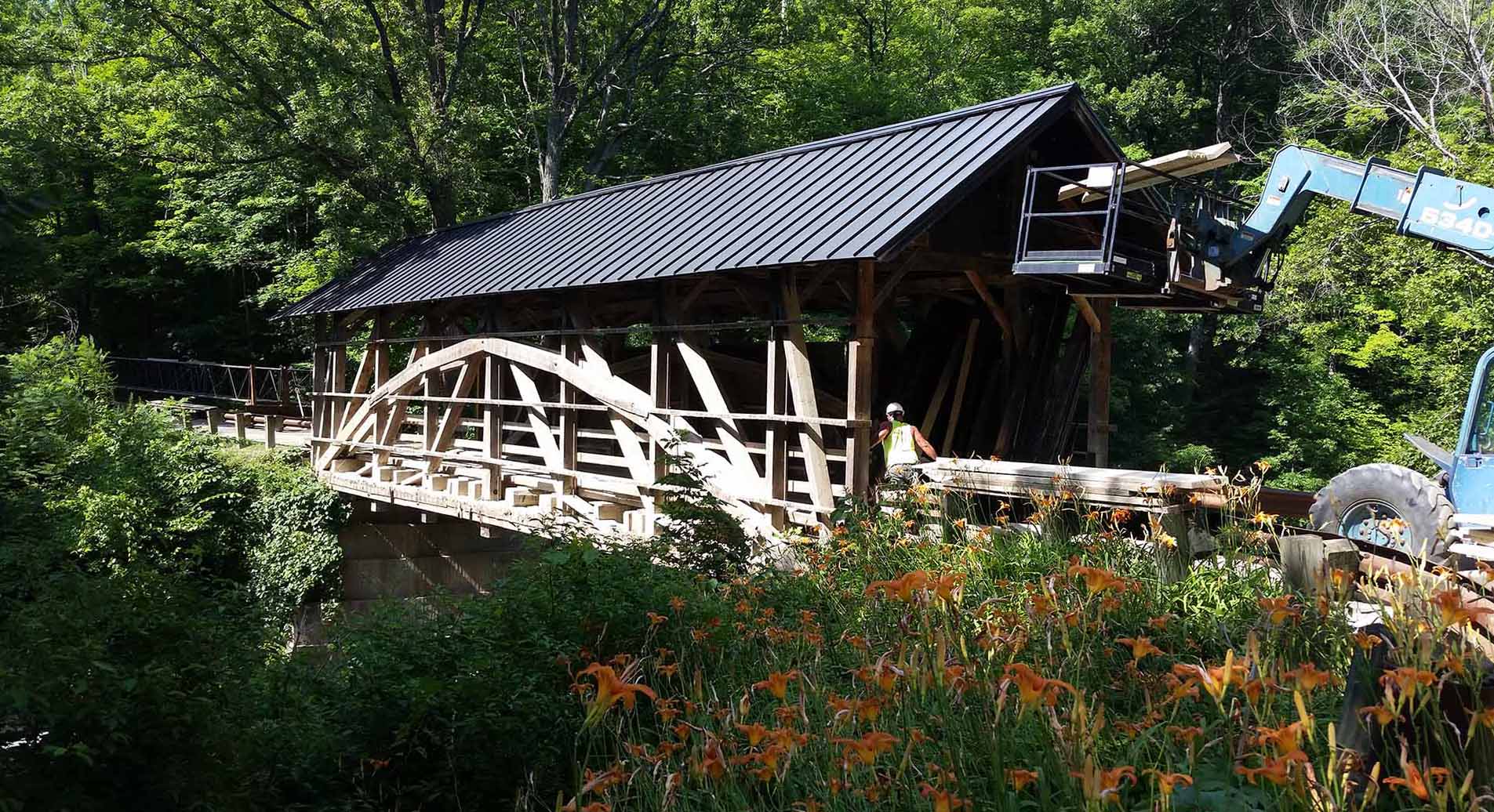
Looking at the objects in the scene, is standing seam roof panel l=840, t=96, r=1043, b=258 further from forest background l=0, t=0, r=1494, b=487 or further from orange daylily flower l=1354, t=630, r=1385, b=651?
forest background l=0, t=0, r=1494, b=487

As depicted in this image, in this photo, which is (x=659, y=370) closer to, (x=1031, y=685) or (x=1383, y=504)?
(x=1383, y=504)

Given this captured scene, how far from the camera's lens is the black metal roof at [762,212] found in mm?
8977

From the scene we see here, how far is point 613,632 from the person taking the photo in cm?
495

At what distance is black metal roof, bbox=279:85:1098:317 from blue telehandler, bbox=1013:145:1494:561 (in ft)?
2.55

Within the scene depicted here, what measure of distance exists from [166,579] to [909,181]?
21.9 ft

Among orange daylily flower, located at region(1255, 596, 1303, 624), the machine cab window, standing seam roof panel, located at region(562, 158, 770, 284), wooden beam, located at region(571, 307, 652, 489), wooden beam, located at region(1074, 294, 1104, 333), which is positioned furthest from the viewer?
wooden beam, located at region(1074, 294, 1104, 333)

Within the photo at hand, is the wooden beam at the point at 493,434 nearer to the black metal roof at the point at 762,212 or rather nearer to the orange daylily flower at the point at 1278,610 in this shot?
the black metal roof at the point at 762,212

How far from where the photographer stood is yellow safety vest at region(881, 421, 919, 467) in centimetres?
859

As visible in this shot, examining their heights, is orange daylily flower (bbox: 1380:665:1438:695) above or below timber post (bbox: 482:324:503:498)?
above

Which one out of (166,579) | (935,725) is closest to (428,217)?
(166,579)

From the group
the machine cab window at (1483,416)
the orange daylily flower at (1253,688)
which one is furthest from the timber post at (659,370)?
the orange daylily flower at (1253,688)

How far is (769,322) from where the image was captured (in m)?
9.71

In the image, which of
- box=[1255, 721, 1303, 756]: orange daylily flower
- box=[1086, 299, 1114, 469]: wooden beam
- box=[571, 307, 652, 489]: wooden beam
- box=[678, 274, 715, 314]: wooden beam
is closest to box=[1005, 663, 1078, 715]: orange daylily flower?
box=[1255, 721, 1303, 756]: orange daylily flower

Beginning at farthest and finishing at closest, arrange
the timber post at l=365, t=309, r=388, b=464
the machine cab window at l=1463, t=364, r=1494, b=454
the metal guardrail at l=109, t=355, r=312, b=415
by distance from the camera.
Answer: the metal guardrail at l=109, t=355, r=312, b=415
the timber post at l=365, t=309, r=388, b=464
the machine cab window at l=1463, t=364, r=1494, b=454
